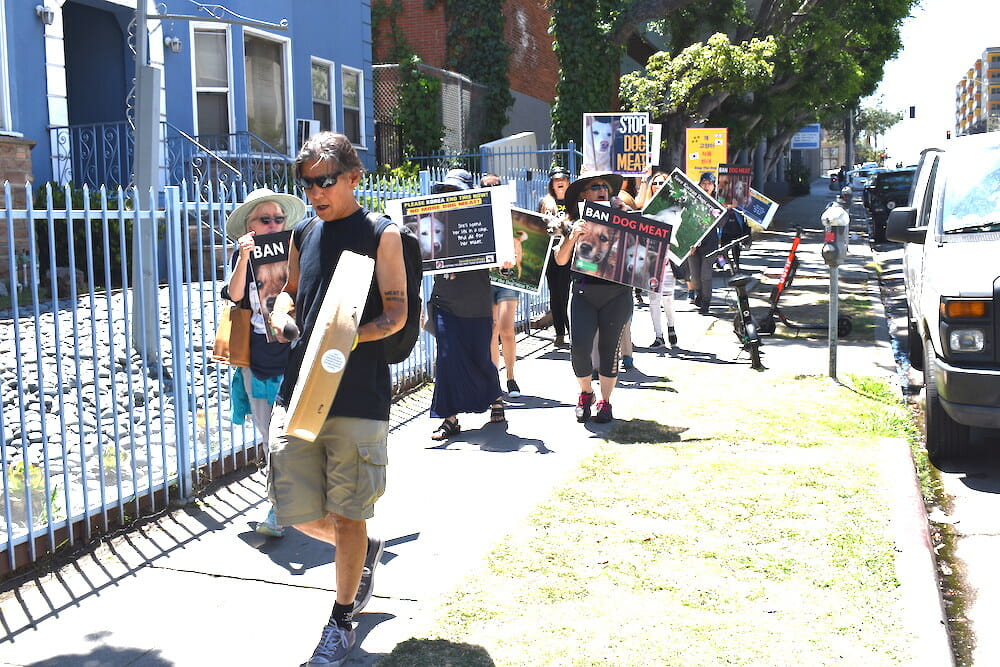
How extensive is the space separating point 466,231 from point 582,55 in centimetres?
1826

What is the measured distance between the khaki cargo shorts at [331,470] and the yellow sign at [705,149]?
14295 millimetres

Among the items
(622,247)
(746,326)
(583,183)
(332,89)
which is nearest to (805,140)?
(332,89)

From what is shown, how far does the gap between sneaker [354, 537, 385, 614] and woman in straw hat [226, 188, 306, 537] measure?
1.15 m

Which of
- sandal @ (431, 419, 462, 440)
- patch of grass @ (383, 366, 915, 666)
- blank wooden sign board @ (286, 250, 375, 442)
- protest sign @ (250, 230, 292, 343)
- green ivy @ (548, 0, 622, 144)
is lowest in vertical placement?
patch of grass @ (383, 366, 915, 666)

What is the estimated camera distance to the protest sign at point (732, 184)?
589 inches

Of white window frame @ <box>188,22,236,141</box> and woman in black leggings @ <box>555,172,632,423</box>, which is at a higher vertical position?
white window frame @ <box>188,22,236,141</box>

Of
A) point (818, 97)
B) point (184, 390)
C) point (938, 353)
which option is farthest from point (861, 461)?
point (818, 97)

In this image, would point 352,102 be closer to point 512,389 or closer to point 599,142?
point 599,142

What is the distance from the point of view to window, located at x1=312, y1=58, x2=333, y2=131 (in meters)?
18.5

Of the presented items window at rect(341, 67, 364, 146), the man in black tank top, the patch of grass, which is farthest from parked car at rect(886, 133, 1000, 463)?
window at rect(341, 67, 364, 146)

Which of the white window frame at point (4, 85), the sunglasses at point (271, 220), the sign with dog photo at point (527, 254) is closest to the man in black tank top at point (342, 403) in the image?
the sunglasses at point (271, 220)

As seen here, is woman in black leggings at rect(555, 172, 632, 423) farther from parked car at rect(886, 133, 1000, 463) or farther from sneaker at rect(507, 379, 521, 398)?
parked car at rect(886, 133, 1000, 463)

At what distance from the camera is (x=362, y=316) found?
12.8 ft

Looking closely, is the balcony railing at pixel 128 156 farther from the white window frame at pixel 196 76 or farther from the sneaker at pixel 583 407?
the sneaker at pixel 583 407
